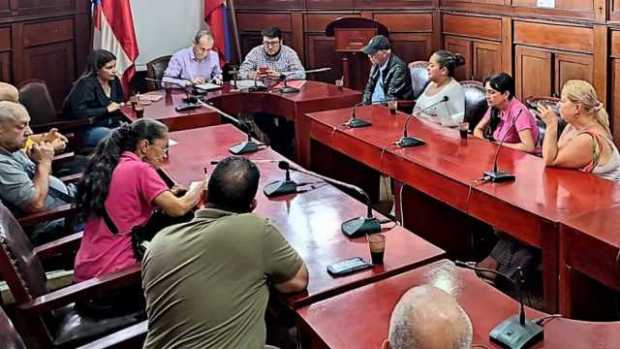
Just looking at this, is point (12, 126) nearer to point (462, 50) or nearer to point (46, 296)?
point (46, 296)

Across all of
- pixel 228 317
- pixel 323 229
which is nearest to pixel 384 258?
pixel 323 229

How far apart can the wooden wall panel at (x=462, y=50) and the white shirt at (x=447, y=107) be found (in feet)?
5.39

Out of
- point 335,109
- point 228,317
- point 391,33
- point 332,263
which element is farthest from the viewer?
point 391,33

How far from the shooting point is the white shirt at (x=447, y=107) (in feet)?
15.3

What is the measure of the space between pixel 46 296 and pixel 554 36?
13.6ft

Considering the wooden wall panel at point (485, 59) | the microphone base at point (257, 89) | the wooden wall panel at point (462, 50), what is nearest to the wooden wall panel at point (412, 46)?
the wooden wall panel at point (462, 50)

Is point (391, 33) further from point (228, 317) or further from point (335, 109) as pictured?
point (228, 317)

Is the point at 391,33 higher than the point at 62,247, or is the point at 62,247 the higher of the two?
the point at 391,33

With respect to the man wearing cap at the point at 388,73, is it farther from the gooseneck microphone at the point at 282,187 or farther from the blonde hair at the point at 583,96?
the gooseneck microphone at the point at 282,187

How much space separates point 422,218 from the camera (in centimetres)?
403

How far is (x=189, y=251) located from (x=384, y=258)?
0.72 metres

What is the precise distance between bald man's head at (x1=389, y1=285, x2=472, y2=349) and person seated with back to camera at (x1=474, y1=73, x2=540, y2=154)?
Answer: 256cm

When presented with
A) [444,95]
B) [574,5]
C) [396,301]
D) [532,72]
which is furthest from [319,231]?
[532,72]

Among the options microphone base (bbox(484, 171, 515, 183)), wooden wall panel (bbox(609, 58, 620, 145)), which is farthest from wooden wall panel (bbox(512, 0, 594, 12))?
microphone base (bbox(484, 171, 515, 183))
